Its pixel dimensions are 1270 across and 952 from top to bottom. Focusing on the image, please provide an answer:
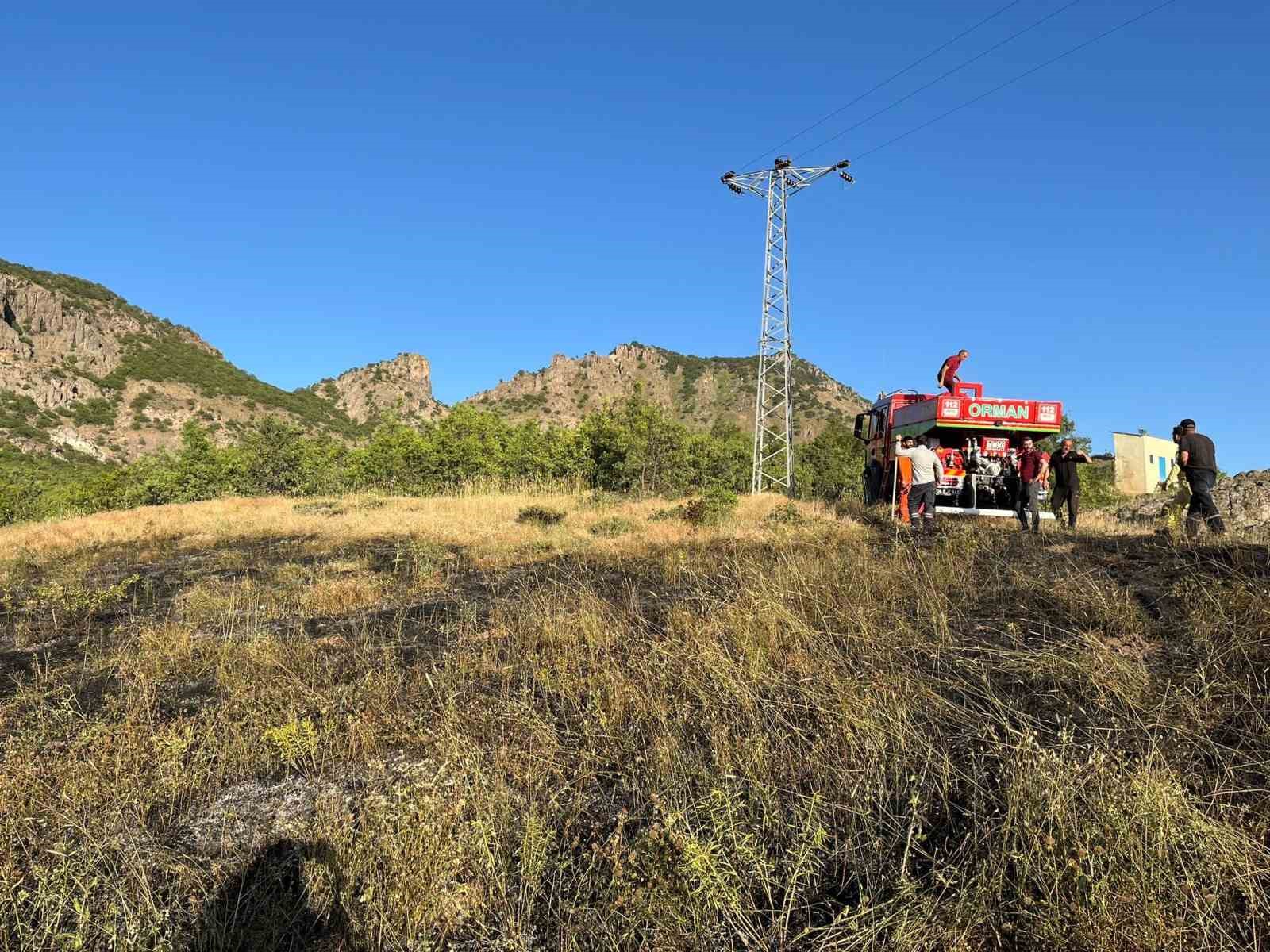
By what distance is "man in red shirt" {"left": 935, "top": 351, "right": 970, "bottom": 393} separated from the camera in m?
13.6

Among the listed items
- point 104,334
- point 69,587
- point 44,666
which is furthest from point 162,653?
point 104,334

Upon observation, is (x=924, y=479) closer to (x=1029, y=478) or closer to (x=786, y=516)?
(x=1029, y=478)

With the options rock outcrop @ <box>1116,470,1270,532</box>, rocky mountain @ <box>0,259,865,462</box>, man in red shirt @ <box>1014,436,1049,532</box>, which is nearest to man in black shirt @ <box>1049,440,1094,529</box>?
man in red shirt @ <box>1014,436,1049,532</box>

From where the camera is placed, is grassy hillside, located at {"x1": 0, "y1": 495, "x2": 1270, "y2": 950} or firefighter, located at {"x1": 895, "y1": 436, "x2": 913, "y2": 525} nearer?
grassy hillside, located at {"x1": 0, "y1": 495, "x2": 1270, "y2": 950}

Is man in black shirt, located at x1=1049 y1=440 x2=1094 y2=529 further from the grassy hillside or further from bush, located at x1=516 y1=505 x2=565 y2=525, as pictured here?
bush, located at x1=516 y1=505 x2=565 y2=525

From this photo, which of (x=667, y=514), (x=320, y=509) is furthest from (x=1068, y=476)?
(x=320, y=509)

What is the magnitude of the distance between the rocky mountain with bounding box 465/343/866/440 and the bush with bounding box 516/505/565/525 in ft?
296

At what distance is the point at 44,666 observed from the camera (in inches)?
199

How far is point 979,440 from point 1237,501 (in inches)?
356

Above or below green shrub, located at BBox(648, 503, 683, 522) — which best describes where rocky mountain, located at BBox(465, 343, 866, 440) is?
above

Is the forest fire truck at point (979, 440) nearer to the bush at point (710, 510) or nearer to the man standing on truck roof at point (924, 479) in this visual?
the man standing on truck roof at point (924, 479)

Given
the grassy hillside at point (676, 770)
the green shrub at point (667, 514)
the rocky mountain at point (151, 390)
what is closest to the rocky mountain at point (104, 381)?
the rocky mountain at point (151, 390)

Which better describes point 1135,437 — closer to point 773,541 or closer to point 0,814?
point 773,541

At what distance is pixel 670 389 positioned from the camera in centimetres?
14012
